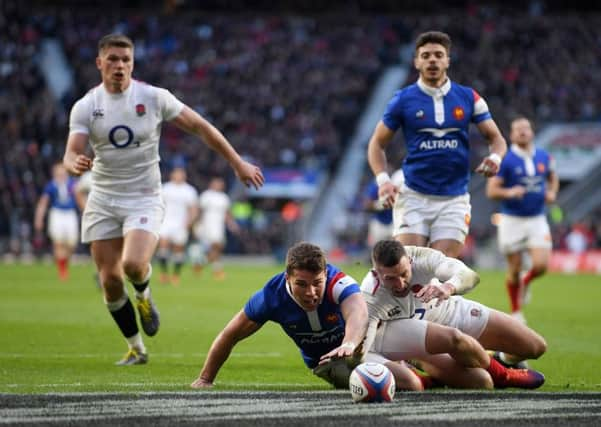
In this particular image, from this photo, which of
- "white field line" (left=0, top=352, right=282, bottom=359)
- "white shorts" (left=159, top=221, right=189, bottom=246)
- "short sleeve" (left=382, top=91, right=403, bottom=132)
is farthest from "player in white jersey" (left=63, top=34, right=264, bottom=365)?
"white shorts" (left=159, top=221, right=189, bottom=246)

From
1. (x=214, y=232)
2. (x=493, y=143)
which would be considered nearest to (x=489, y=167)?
(x=493, y=143)

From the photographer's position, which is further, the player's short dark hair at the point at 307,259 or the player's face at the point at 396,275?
the player's face at the point at 396,275

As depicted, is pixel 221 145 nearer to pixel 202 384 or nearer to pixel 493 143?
pixel 202 384

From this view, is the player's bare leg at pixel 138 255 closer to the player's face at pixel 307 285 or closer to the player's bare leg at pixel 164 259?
the player's face at pixel 307 285

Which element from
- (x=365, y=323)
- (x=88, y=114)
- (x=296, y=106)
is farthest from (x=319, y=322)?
(x=296, y=106)

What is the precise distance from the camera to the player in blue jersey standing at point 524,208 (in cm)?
1473

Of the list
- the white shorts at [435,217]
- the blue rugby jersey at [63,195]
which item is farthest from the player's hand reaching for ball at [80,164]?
the blue rugby jersey at [63,195]

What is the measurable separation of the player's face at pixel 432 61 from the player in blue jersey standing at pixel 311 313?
115 inches

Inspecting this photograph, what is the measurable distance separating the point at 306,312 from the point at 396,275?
25.7 inches

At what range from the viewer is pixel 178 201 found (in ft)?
80.9

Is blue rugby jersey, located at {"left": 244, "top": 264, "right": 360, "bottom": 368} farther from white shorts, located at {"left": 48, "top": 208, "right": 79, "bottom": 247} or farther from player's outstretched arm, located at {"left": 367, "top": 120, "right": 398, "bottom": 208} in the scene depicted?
white shorts, located at {"left": 48, "top": 208, "right": 79, "bottom": 247}

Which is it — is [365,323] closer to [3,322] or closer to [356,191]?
[3,322]

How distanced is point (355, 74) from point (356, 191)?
24.0 ft

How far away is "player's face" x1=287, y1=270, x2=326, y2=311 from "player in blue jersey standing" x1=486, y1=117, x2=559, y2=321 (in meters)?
7.85
